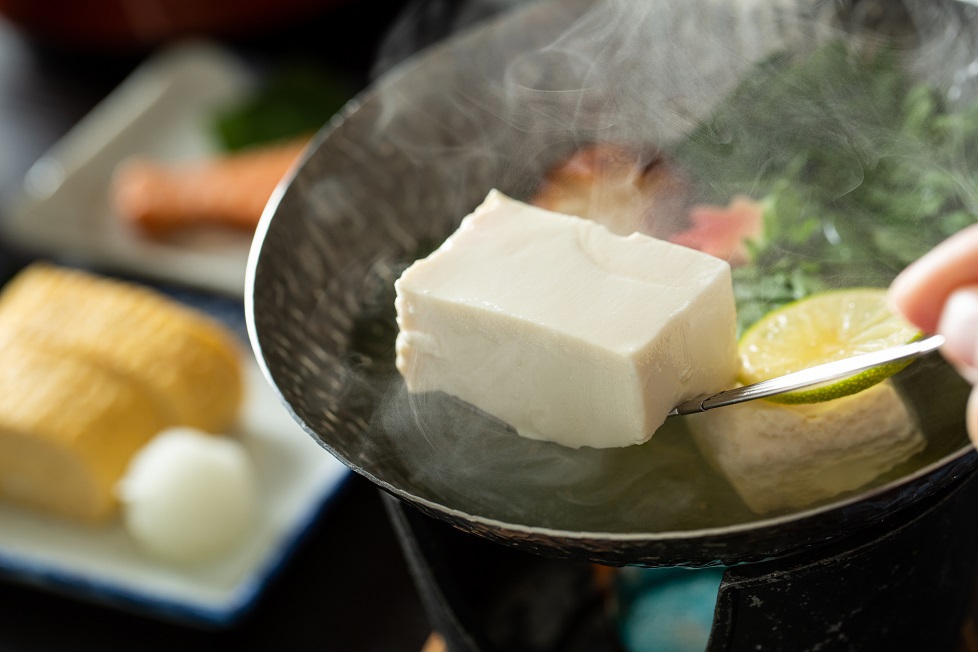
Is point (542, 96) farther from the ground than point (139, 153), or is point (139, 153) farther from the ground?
point (542, 96)

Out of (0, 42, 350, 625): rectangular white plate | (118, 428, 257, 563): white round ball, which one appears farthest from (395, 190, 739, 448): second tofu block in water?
(118, 428, 257, 563): white round ball

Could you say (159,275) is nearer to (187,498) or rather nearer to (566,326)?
(187,498)

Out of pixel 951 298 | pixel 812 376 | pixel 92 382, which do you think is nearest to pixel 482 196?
pixel 812 376

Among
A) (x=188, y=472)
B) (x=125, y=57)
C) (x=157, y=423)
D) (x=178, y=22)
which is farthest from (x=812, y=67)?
(x=125, y=57)

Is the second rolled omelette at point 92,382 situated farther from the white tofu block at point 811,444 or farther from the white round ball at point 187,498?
the white tofu block at point 811,444

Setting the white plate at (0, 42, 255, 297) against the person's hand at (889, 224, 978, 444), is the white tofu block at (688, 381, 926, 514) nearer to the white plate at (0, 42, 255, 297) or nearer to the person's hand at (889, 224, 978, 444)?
the person's hand at (889, 224, 978, 444)

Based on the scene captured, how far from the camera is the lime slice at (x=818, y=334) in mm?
873

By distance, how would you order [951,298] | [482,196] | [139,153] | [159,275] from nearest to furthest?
1. [951,298]
2. [482,196]
3. [159,275]
4. [139,153]

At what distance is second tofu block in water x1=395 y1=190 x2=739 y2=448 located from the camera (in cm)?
83

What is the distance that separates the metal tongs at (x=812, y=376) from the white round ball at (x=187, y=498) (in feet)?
3.17

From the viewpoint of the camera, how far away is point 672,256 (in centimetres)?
88

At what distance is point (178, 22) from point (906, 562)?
2489 millimetres

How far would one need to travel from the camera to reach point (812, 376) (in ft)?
2.60

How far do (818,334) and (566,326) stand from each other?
225 mm
